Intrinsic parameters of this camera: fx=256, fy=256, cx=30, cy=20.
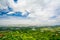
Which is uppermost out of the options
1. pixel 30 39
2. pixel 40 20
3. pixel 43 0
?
pixel 43 0

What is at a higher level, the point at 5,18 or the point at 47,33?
the point at 5,18

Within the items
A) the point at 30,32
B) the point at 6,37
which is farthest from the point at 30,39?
the point at 6,37

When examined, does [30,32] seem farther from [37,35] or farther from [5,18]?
[5,18]

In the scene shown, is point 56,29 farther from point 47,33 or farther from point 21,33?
point 21,33

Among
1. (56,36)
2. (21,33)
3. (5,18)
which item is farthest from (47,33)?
(5,18)

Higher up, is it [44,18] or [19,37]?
[44,18]
